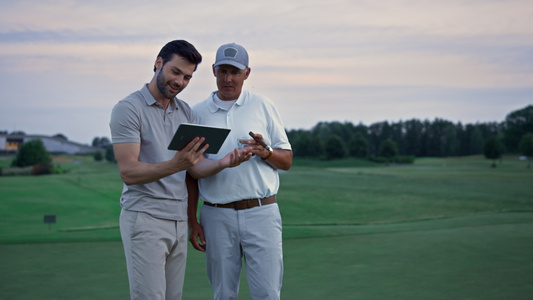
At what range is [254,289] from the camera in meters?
3.53

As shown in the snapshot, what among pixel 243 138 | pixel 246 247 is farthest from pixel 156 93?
pixel 246 247

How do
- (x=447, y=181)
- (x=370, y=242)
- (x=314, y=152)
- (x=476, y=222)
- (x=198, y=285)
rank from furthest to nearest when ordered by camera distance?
(x=314, y=152) → (x=447, y=181) → (x=476, y=222) → (x=370, y=242) → (x=198, y=285)

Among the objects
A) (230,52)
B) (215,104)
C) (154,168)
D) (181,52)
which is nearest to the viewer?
(154,168)

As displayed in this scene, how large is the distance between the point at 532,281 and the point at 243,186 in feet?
10.5

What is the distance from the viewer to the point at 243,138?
11.7 ft

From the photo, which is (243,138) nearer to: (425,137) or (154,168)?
(154,168)

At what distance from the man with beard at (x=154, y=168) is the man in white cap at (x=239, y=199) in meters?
0.43

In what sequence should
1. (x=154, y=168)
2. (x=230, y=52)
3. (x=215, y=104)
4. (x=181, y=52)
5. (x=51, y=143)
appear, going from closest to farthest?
1. (x=154, y=168)
2. (x=181, y=52)
3. (x=230, y=52)
4. (x=215, y=104)
5. (x=51, y=143)

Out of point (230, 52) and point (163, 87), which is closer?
point (163, 87)

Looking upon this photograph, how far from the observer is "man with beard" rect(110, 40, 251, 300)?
9.64 feet

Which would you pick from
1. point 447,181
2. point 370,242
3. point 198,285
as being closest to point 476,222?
point 370,242

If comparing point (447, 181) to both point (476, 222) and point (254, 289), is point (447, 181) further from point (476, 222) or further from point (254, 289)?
point (254, 289)

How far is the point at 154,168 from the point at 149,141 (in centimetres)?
22

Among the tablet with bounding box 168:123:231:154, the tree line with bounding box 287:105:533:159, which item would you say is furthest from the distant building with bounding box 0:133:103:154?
the tablet with bounding box 168:123:231:154
